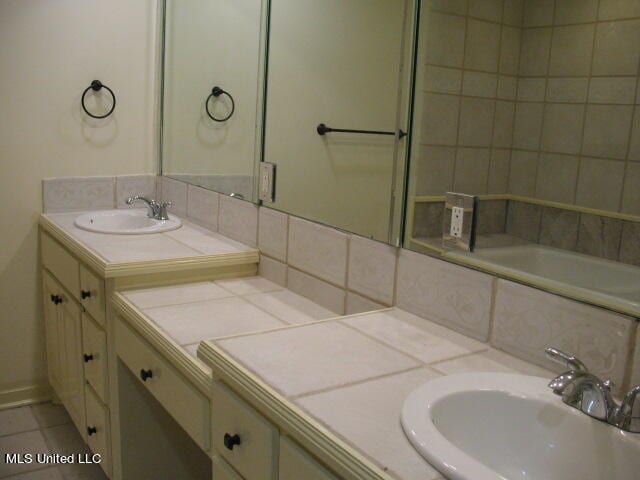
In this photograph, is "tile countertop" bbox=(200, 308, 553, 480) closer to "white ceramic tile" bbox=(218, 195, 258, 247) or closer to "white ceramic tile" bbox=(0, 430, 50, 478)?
"white ceramic tile" bbox=(218, 195, 258, 247)

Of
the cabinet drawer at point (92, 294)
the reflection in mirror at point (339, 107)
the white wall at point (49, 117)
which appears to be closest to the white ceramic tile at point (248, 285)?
the reflection in mirror at point (339, 107)

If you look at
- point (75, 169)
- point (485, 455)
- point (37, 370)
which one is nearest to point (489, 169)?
point (485, 455)

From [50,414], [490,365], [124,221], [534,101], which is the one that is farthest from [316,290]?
[50,414]

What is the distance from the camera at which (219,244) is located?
2145 millimetres

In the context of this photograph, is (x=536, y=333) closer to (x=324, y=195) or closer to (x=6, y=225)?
(x=324, y=195)

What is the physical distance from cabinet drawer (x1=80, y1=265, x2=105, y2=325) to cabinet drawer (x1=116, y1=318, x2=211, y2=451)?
0.46 feet

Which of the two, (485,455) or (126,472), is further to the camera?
(126,472)

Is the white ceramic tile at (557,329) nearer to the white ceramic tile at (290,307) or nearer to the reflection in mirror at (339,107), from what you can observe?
the reflection in mirror at (339,107)

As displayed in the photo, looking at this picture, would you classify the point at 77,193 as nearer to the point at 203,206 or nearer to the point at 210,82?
the point at 203,206

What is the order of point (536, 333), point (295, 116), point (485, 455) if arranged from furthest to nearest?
point (295, 116), point (536, 333), point (485, 455)

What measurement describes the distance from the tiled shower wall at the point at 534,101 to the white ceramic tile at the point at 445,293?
175 mm

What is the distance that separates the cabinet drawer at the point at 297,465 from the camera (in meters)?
0.97

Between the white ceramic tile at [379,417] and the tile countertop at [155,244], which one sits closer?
the white ceramic tile at [379,417]

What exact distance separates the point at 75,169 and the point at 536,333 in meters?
2.01
